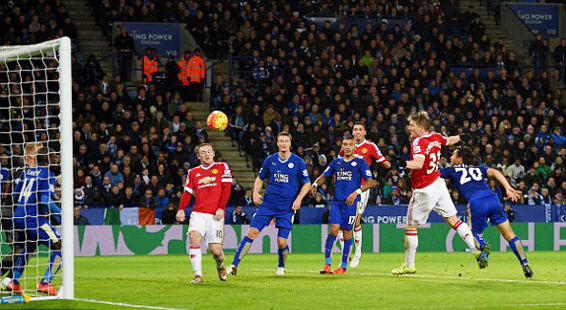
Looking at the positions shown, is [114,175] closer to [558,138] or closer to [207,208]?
[207,208]

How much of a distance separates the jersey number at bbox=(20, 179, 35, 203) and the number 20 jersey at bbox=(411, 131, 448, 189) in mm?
5497

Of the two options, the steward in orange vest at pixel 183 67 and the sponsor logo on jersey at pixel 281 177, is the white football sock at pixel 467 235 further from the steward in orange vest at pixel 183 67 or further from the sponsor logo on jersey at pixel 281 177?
the steward in orange vest at pixel 183 67

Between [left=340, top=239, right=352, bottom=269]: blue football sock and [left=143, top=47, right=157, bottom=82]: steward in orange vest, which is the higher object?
[left=143, top=47, right=157, bottom=82]: steward in orange vest

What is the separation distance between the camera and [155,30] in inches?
1315

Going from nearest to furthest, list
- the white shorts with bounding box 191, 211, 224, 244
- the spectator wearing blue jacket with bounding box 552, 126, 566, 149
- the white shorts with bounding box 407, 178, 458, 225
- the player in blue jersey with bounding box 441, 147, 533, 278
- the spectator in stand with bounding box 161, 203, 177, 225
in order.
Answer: the white shorts with bounding box 191, 211, 224, 244 < the player in blue jersey with bounding box 441, 147, 533, 278 < the white shorts with bounding box 407, 178, 458, 225 < the spectator in stand with bounding box 161, 203, 177, 225 < the spectator wearing blue jacket with bounding box 552, 126, 566, 149

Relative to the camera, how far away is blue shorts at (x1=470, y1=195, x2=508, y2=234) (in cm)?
1545

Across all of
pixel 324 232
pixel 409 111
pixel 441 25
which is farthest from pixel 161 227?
pixel 441 25

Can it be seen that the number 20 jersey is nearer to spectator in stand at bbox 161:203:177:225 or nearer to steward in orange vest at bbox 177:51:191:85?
spectator in stand at bbox 161:203:177:225

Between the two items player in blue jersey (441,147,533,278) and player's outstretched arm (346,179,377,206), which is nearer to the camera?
player in blue jersey (441,147,533,278)

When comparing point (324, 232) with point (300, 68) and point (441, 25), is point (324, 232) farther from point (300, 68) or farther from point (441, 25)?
point (441, 25)

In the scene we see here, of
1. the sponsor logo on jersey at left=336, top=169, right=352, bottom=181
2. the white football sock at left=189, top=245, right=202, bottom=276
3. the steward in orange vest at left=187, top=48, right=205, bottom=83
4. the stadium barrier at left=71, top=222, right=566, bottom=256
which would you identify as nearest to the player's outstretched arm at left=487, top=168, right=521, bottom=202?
the sponsor logo on jersey at left=336, top=169, right=352, bottom=181

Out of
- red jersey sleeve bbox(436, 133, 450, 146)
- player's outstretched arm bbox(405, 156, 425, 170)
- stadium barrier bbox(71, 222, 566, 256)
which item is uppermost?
red jersey sleeve bbox(436, 133, 450, 146)

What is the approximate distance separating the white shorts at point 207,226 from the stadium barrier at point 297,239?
1095 centimetres

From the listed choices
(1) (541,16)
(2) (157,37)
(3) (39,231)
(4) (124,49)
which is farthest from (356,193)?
(1) (541,16)
